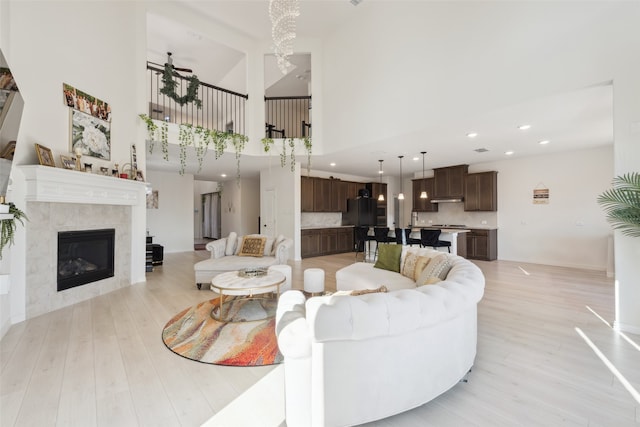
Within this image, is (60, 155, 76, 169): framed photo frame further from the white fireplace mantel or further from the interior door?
the interior door

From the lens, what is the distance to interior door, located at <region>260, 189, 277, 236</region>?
838 cm

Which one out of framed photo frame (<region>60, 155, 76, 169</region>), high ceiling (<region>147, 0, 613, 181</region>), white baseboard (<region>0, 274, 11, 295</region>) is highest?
high ceiling (<region>147, 0, 613, 181</region>)

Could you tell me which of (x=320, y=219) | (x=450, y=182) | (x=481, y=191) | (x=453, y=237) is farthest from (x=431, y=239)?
(x=320, y=219)

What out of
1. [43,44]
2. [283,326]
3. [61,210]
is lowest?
[283,326]

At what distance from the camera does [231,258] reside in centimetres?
501

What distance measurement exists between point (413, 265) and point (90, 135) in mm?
5225

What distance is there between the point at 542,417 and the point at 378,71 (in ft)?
18.6

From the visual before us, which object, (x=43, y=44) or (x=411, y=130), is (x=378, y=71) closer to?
(x=411, y=130)

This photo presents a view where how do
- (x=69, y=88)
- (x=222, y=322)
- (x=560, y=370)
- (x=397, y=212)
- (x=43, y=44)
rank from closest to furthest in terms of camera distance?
(x=560, y=370), (x=222, y=322), (x=43, y=44), (x=69, y=88), (x=397, y=212)

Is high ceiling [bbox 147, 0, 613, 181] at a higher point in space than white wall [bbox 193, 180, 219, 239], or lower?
higher

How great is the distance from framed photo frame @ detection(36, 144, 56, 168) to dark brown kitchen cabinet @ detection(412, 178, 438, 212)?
8.82 m

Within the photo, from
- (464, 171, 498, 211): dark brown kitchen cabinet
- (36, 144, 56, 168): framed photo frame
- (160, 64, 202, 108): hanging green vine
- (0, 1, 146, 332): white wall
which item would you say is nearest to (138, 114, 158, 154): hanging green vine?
(0, 1, 146, 332): white wall

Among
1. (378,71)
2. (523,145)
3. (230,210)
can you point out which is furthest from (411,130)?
(230,210)

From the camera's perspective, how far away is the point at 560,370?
224cm
